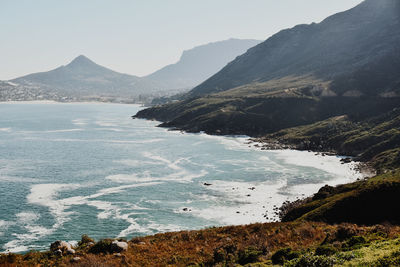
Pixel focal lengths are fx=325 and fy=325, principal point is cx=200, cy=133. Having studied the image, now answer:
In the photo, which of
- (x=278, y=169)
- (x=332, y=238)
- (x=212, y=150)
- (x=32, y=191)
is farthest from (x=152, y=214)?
(x=212, y=150)

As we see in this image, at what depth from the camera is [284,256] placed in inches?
Result: 1176

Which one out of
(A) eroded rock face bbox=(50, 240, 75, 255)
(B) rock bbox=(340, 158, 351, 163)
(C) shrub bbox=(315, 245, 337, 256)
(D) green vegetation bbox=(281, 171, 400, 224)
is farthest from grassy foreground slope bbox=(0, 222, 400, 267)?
(B) rock bbox=(340, 158, 351, 163)

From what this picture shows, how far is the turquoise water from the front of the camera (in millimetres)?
73188

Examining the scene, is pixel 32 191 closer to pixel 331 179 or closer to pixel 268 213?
pixel 268 213

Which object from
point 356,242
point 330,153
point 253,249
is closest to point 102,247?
point 253,249

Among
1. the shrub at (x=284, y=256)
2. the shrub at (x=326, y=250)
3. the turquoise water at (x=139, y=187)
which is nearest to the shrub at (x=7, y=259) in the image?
the turquoise water at (x=139, y=187)

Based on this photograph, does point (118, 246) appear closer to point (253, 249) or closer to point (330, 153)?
point (253, 249)

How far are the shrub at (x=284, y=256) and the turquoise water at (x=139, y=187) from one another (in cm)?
4376

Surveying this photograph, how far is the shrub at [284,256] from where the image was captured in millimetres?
29297

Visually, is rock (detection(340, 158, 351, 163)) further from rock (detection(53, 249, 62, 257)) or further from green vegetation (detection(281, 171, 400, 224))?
rock (detection(53, 249, 62, 257))

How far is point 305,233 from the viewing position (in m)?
41.8

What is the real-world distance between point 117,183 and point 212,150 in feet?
253

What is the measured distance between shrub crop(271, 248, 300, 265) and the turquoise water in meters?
43.8

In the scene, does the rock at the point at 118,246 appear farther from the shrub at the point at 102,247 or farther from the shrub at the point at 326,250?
the shrub at the point at 326,250
